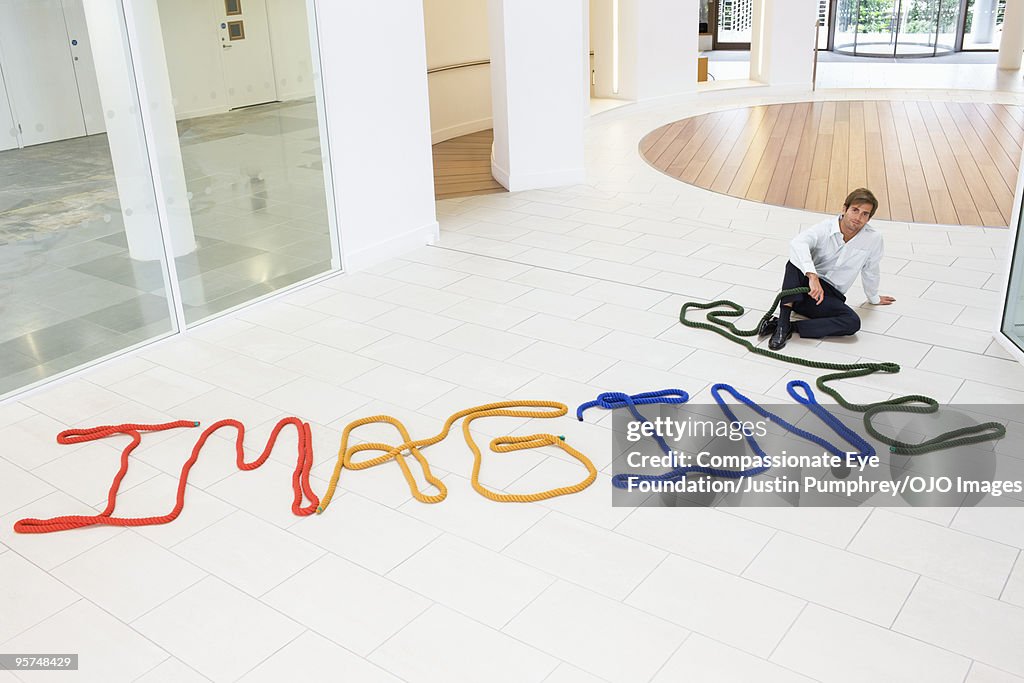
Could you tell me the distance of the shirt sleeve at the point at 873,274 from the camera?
430cm

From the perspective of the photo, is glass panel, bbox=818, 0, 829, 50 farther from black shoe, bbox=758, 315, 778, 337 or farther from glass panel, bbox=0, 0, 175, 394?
glass panel, bbox=0, 0, 175, 394

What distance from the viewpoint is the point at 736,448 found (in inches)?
134

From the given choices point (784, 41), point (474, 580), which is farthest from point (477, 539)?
point (784, 41)

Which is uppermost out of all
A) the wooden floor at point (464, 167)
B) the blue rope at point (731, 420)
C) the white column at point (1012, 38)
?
the white column at point (1012, 38)

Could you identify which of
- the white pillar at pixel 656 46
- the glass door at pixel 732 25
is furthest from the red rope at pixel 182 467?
the glass door at pixel 732 25

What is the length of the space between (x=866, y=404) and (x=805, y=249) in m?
0.87

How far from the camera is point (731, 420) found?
3.57 metres

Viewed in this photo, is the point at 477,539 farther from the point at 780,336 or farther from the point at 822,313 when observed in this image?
the point at 822,313

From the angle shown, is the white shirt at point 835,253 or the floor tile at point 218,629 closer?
the floor tile at point 218,629

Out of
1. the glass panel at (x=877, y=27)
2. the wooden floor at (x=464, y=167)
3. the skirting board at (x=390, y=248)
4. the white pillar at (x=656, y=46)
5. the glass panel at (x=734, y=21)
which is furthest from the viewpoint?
the glass panel at (x=734, y=21)

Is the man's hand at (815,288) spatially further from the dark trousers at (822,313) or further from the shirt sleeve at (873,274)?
the shirt sleeve at (873,274)

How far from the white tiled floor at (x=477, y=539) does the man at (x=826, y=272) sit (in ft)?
0.37

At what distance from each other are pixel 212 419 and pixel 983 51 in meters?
14.3

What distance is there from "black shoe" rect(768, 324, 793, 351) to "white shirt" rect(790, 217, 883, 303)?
0.28 metres
